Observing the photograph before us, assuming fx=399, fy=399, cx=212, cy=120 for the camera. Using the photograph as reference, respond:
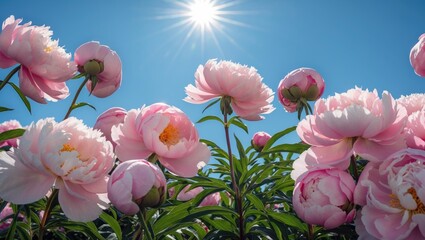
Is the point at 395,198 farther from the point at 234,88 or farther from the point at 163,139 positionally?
the point at 234,88

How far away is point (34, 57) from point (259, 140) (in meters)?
1.71

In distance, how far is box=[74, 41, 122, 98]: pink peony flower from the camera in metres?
1.53

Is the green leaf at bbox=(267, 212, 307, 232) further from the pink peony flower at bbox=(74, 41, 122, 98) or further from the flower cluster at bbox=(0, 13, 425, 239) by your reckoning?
the pink peony flower at bbox=(74, 41, 122, 98)

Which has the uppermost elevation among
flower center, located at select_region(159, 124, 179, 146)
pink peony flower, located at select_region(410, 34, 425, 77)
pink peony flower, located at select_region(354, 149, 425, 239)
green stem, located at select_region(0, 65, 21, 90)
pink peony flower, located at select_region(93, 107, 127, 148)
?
pink peony flower, located at select_region(410, 34, 425, 77)

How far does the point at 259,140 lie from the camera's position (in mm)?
2697

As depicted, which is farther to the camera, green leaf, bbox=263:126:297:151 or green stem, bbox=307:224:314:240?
green leaf, bbox=263:126:297:151

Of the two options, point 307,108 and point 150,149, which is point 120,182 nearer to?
point 150,149

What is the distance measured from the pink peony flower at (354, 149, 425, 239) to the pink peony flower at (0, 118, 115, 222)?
1.80ft

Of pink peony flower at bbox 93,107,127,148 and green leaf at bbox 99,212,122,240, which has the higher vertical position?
pink peony flower at bbox 93,107,127,148

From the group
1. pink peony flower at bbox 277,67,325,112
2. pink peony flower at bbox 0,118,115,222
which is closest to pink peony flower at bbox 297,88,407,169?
pink peony flower at bbox 0,118,115,222

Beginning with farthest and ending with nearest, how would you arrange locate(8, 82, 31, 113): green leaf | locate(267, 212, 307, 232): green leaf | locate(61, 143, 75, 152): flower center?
locate(8, 82, 31, 113): green leaf < locate(267, 212, 307, 232): green leaf < locate(61, 143, 75, 152): flower center

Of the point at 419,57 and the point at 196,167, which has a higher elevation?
the point at 419,57

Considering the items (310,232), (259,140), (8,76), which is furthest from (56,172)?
(259,140)

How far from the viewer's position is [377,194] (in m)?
0.80
